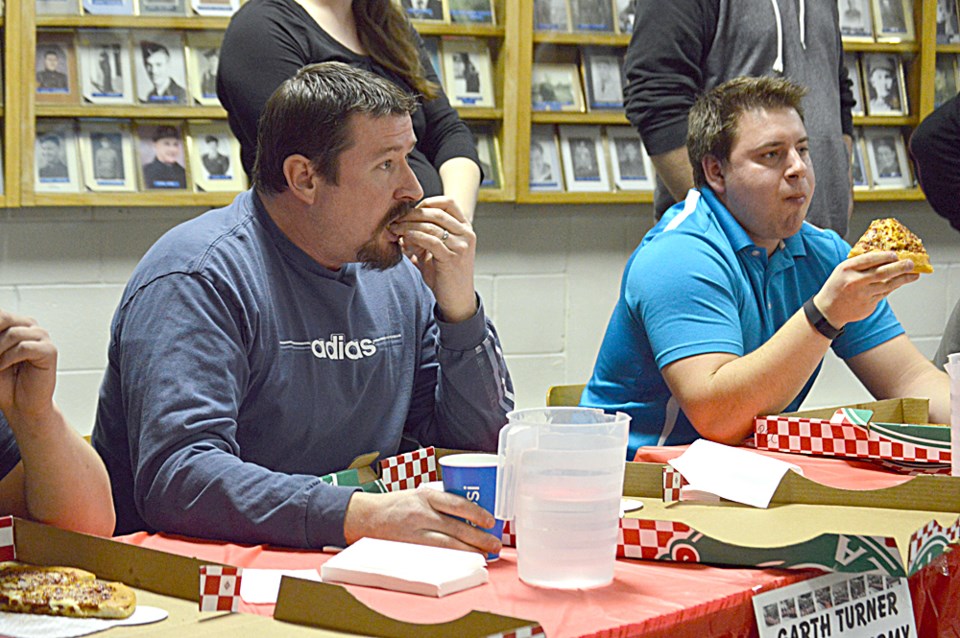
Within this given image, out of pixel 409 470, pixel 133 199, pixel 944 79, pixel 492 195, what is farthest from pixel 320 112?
pixel 944 79

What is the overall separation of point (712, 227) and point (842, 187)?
2.88ft

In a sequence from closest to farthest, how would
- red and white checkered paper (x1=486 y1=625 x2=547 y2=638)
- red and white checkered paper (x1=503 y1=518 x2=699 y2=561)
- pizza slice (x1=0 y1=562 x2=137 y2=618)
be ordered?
red and white checkered paper (x1=486 y1=625 x2=547 y2=638)
pizza slice (x1=0 y1=562 x2=137 y2=618)
red and white checkered paper (x1=503 y1=518 x2=699 y2=561)

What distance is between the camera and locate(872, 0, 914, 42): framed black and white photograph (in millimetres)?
4312

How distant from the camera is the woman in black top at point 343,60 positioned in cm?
233

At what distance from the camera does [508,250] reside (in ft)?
13.0

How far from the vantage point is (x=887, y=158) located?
4.39 m

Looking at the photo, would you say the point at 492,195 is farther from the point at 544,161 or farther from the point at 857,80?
the point at 857,80

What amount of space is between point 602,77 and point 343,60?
1741mm

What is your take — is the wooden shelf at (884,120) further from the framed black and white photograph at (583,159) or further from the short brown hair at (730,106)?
the short brown hair at (730,106)

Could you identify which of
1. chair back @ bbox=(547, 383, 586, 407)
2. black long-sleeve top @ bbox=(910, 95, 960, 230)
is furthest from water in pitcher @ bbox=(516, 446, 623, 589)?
black long-sleeve top @ bbox=(910, 95, 960, 230)

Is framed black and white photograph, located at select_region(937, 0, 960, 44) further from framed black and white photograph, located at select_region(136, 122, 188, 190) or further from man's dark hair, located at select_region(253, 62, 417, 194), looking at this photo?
man's dark hair, located at select_region(253, 62, 417, 194)

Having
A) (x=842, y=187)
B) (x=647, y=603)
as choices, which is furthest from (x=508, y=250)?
(x=647, y=603)

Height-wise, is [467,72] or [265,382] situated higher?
[467,72]

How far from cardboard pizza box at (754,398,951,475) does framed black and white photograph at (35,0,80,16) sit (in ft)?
7.69
